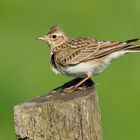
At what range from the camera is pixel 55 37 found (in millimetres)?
11086

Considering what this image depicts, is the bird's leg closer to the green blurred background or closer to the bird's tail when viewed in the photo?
the bird's tail

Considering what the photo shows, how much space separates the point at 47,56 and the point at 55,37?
4665mm

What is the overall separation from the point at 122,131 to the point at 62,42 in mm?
2303

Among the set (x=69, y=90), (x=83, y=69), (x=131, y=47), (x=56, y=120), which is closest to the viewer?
(x=56, y=120)

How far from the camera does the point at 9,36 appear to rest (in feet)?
55.3

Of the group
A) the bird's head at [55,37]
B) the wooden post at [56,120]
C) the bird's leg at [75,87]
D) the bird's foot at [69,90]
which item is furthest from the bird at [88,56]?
the wooden post at [56,120]

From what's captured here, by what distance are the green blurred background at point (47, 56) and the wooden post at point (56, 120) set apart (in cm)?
462

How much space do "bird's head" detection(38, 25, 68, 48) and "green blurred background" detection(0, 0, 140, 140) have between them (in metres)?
1.95

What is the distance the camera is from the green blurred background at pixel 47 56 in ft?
44.4

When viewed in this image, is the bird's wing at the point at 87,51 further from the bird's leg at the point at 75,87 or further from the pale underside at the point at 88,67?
the bird's leg at the point at 75,87

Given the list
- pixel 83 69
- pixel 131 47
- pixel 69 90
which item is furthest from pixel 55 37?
pixel 69 90

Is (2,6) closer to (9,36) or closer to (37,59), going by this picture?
(9,36)

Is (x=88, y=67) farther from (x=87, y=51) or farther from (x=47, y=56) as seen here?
(x=47, y=56)

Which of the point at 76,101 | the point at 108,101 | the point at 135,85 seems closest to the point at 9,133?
the point at 108,101
